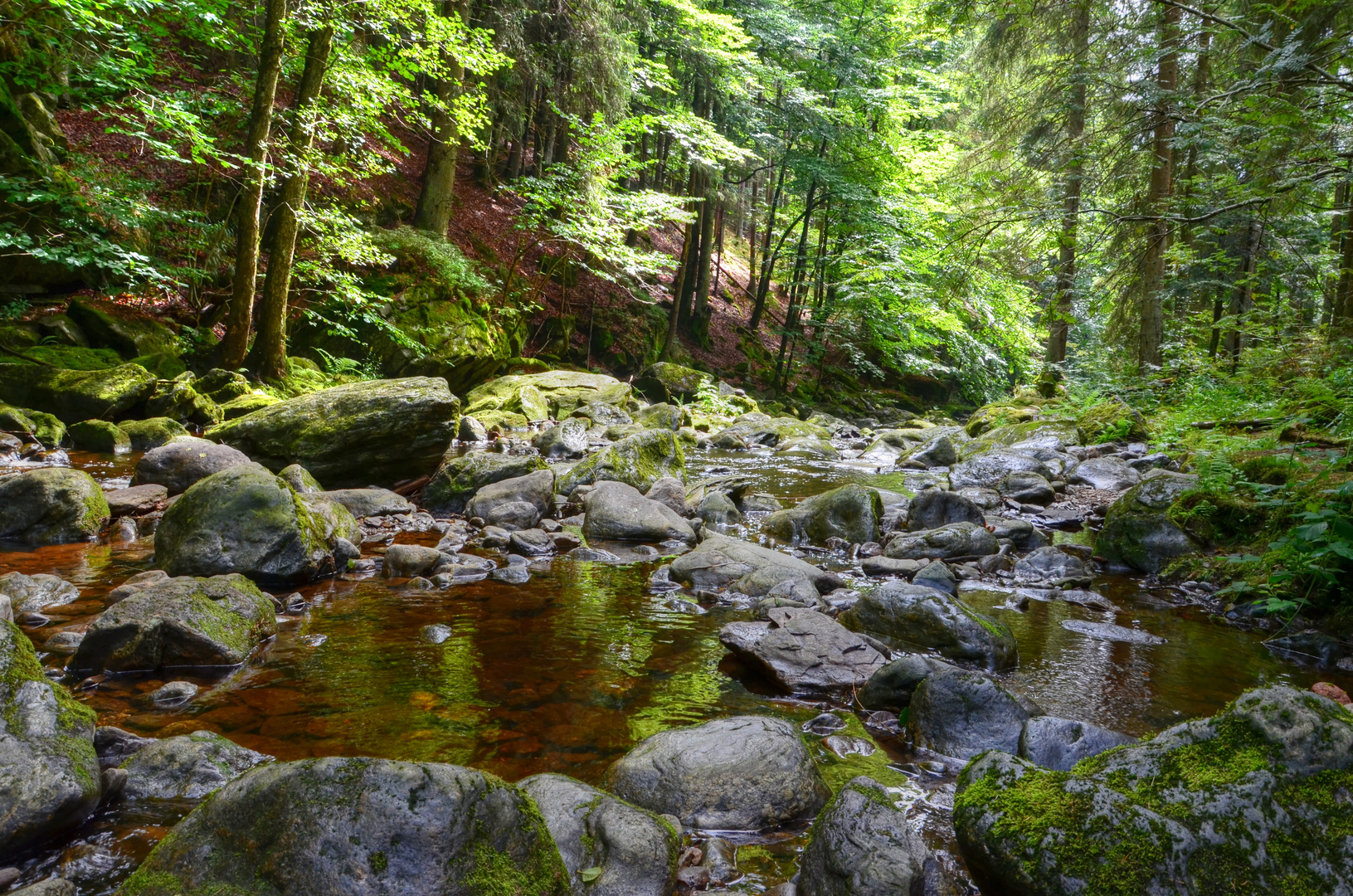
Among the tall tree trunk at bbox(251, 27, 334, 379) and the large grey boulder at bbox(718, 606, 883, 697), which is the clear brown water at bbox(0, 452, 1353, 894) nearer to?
the large grey boulder at bbox(718, 606, 883, 697)

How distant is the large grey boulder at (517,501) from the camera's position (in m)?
7.50

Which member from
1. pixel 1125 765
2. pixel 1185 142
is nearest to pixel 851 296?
pixel 1185 142

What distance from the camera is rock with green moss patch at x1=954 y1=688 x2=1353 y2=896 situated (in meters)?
2.04

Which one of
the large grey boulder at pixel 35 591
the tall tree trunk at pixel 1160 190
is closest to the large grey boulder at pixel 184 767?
the large grey boulder at pixel 35 591

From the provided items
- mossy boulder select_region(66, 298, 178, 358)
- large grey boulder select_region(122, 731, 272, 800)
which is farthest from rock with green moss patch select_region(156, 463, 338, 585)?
mossy boulder select_region(66, 298, 178, 358)

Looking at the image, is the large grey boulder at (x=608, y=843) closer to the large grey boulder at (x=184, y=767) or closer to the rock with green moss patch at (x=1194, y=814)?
the rock with green moss patch at (x=1194, y=814)

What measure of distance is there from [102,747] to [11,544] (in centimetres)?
394

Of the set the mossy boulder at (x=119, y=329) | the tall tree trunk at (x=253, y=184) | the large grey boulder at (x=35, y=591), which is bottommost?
the large grey boulder at (x=35, y=591)

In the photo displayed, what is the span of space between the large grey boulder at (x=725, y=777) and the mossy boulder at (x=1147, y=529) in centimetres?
536

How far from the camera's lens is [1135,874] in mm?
2029

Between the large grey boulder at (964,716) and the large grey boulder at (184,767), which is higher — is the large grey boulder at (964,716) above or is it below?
above

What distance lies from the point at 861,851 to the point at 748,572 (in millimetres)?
3715

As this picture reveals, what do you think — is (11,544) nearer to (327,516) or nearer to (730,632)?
(327,516)

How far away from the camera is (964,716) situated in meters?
3.41
